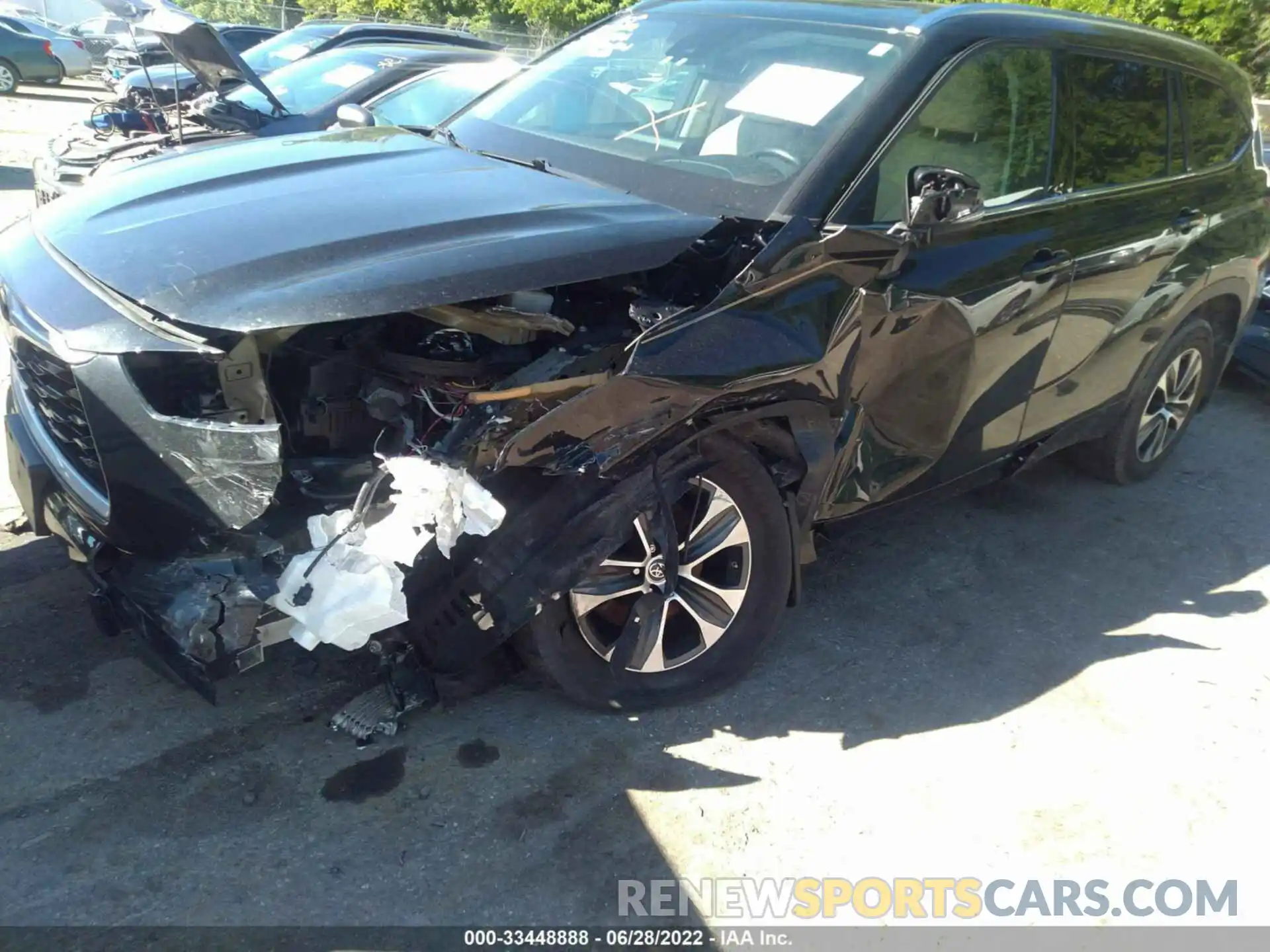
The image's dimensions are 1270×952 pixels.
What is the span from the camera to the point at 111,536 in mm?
2609

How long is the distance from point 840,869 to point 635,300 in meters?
1.65

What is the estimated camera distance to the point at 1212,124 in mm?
4707

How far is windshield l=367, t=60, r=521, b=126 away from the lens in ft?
22.1

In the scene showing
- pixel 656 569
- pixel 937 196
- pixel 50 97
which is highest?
pixel 937 196

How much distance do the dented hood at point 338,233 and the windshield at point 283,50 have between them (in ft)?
22.1

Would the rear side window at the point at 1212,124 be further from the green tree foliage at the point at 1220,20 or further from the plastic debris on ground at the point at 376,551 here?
the green tree foliage at the point at 1220,20

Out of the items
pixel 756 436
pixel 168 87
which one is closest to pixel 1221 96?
pixel 756 436

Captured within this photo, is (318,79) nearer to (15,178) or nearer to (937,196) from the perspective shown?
(15,178)

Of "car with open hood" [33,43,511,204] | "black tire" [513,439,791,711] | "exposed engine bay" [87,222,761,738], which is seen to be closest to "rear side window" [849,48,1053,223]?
"exposed engine bay" [87,222,761,738]

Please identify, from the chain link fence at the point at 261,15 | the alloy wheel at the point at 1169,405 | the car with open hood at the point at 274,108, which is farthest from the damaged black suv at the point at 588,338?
the chain link fence at the point at 261,15

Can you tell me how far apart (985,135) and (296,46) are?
804cm

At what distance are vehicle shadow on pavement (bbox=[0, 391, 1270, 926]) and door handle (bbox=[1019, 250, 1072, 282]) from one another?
1075mm

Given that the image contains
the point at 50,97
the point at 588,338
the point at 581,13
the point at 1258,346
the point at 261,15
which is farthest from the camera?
the point at 581,13

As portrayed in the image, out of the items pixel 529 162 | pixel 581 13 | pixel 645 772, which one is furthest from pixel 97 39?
pixel 645 772
